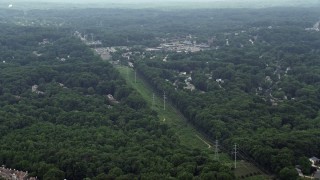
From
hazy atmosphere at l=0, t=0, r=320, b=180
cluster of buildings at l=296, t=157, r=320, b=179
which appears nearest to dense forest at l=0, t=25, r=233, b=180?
hazy atmosphere at l=0, t=0, r=320, b=180

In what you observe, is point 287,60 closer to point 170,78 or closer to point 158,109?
point 170,78

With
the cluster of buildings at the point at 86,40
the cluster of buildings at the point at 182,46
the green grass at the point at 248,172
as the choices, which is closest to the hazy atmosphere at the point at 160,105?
the green grass at the point at 248,172

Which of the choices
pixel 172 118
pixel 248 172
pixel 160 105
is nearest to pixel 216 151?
pixel 248 172

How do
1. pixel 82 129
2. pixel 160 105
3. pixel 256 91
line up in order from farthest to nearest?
pixel 256 91 → pixel 160 105 → pixel 82 129

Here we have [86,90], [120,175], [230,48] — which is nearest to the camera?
[120,175]

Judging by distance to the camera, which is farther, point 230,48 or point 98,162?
point 230,48

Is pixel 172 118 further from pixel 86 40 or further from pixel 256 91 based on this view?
pixel 86 40

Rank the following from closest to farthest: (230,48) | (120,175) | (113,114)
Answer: (120,175)
(113,114)
(230,48)

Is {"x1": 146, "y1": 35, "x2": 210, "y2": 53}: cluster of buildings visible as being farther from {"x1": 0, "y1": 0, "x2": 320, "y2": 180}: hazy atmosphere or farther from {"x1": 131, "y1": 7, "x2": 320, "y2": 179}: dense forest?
{"x1": 131, "y1": 7, "x2": 320, "y2": 179}: dense forest

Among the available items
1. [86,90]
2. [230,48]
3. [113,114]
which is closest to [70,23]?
[230,48]
